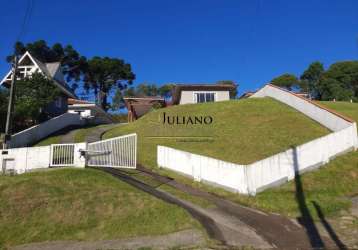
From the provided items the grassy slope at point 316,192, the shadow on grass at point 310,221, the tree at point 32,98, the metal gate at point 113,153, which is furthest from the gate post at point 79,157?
the tree at point 32,98

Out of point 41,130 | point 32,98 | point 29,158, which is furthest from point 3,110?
point 29,158

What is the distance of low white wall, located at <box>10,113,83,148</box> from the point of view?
878 inches

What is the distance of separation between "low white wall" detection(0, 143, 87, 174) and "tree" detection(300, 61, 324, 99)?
62076mm

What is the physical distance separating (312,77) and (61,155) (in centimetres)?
6499

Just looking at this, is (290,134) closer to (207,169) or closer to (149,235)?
(207,169)

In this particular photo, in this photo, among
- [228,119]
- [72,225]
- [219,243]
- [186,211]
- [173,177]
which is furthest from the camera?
[228,119]

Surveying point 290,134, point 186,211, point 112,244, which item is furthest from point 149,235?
point 290,134

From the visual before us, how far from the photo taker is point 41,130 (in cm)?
2638

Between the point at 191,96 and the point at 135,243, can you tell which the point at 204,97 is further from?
the point at 135,243

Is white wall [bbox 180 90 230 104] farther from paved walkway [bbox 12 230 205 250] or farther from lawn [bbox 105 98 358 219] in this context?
paved walkway [bbox 12 230 205 250]

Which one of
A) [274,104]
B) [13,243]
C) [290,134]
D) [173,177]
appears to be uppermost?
[274,104]

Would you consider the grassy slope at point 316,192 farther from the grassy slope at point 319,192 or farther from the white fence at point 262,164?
the white fence at point 262,164

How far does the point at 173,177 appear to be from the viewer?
1606 centimetres

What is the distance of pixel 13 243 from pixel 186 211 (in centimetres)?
517
